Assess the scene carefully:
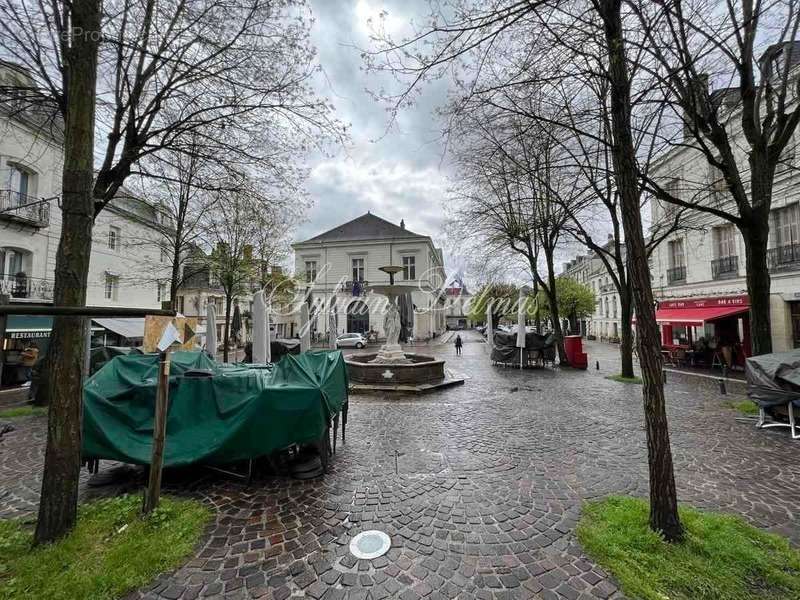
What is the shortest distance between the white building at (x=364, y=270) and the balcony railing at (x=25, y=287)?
76.8 feet

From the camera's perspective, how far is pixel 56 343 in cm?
317

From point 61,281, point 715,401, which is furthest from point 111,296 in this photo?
point 715,401

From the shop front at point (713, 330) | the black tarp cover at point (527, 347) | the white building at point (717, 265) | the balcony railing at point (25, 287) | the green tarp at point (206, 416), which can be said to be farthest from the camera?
the black tarp cover at point (527, 347)

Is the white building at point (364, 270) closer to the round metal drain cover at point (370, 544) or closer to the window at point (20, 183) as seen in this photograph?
the window at point (20, 183)

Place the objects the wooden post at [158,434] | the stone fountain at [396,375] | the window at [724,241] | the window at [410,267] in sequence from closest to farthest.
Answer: the wooden post at [158,434] → the stone fountain at [396,375] → the window at [724,241] → the window at [410,267]

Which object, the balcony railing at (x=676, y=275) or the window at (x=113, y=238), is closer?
the window at (x=113, y=238)

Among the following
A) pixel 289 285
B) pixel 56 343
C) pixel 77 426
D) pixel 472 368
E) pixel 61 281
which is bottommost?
pixel 472 368

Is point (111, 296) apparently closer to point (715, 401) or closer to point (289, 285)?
point (289, 285)

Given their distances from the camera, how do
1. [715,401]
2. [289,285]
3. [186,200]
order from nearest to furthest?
[715,401] < [186,200] < [289,285]

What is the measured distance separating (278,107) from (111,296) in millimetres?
18877

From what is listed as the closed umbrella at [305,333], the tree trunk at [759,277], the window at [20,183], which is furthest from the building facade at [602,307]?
the window at [20,183]

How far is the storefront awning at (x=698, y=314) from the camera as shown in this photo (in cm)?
1486

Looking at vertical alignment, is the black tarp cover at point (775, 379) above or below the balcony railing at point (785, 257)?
below

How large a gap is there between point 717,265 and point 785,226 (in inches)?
132
